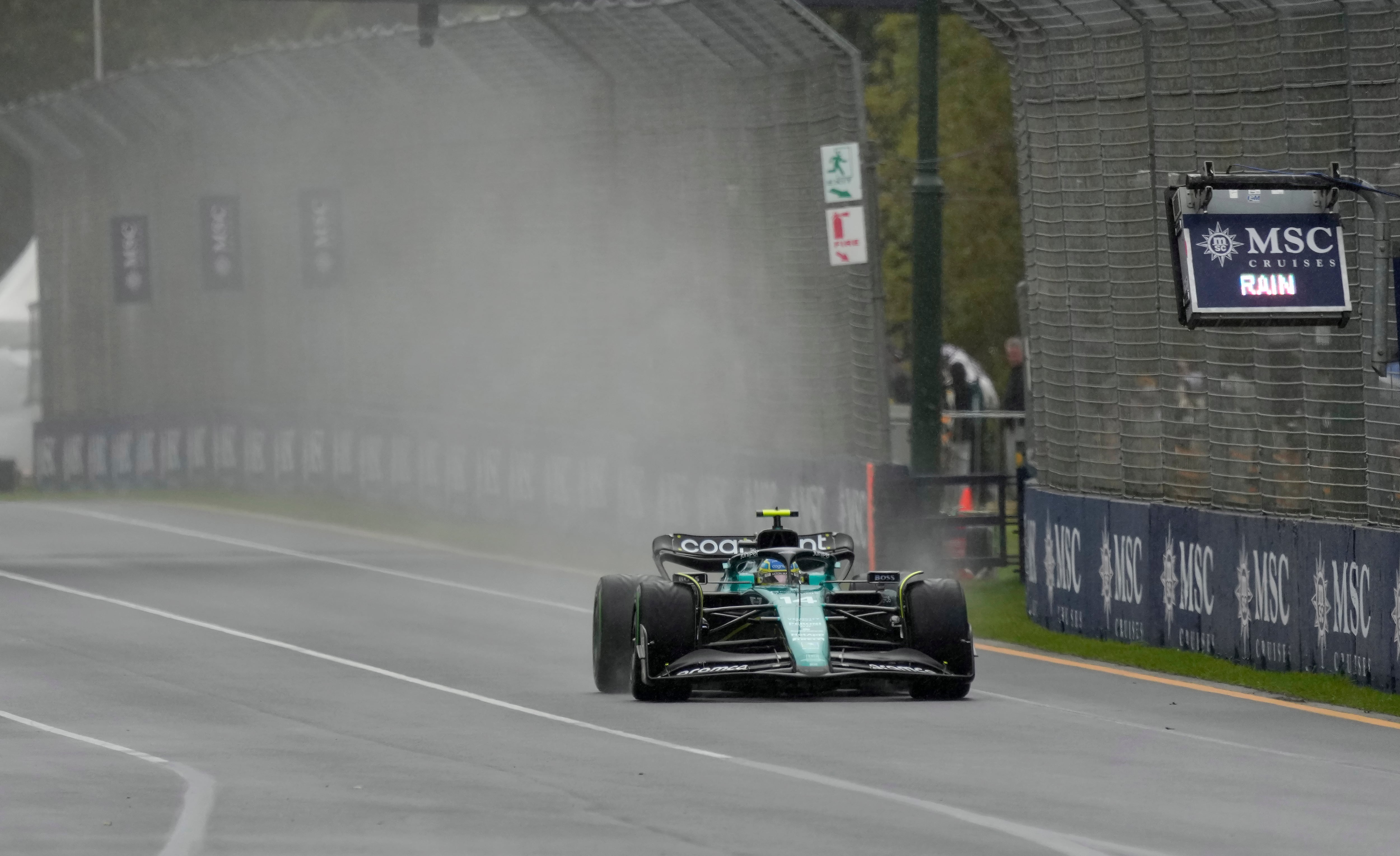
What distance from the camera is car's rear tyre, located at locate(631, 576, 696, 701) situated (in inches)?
564

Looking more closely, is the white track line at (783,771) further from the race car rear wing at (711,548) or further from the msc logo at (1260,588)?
the msc logo at (1260,588)

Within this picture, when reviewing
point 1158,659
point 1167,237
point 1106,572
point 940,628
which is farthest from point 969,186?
point 940,628

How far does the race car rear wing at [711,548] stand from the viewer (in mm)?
15367

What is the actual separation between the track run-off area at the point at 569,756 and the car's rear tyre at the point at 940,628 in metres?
0.17

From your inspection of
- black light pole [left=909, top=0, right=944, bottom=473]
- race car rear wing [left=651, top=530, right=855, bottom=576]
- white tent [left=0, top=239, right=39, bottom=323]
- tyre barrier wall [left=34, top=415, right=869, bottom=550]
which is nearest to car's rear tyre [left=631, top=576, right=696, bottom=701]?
race car rear wing [left=651, top=530, right=855, bottom=576]

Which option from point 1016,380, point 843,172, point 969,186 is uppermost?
point 969,186

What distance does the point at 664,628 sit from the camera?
47.1 feet

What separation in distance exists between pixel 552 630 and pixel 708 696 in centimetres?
456

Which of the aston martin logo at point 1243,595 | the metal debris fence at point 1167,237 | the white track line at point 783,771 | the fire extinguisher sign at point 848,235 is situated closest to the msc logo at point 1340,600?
the metal debris fence at point 1167,237

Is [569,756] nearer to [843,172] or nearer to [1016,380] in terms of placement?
[843,172]

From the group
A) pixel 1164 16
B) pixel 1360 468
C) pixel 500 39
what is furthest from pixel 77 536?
pixel 1360 468

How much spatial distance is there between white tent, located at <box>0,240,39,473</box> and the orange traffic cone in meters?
28.4

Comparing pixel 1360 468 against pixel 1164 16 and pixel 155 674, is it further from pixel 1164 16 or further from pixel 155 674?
pixel 155 674

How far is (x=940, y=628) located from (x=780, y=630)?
0.86 meters
